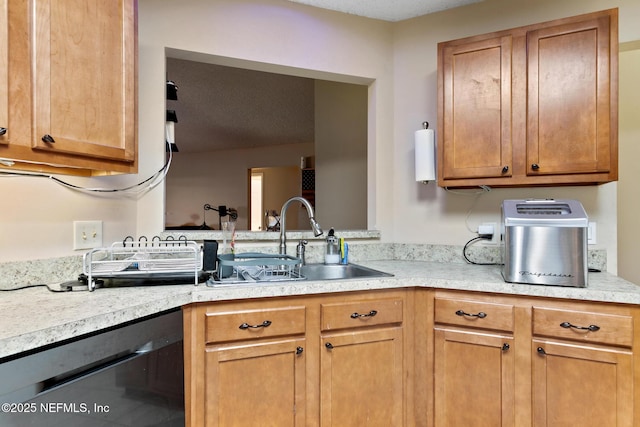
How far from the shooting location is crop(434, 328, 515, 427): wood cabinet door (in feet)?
4.90

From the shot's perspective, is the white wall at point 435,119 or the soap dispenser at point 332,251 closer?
the white wall at point 435,119

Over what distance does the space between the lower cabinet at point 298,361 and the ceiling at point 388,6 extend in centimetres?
164

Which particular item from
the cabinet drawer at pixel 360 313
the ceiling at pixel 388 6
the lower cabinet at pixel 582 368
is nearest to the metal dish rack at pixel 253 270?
the cabinet drawer at pixel 360 313

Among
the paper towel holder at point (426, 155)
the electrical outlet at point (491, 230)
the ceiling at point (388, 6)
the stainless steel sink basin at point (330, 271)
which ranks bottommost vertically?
the stainless steel sink basin at point (330, 271)

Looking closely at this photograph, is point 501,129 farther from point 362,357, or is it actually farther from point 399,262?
point 362,357

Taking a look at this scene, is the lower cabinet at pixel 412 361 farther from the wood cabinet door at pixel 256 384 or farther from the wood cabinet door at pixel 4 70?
the wood cabinet door at pixel 4 70

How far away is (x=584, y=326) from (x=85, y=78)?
200cm

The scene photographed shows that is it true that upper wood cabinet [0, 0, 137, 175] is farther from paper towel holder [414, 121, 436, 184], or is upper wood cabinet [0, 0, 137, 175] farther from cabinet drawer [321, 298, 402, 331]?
paper towel holder [414, 121, 436, 184]

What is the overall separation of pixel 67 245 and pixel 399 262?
1.63 metres

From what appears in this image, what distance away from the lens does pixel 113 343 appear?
1.03 metres

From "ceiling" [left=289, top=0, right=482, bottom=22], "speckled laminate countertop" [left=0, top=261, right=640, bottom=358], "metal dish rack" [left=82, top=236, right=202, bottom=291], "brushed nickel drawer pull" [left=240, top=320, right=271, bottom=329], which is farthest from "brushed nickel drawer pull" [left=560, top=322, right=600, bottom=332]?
"ceiling" [left=289, top=0, right=482, bottom=22]

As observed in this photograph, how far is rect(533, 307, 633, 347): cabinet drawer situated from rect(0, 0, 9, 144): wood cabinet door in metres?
1.90

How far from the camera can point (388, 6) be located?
2.14 metres

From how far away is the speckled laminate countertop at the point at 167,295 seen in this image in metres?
0.89
